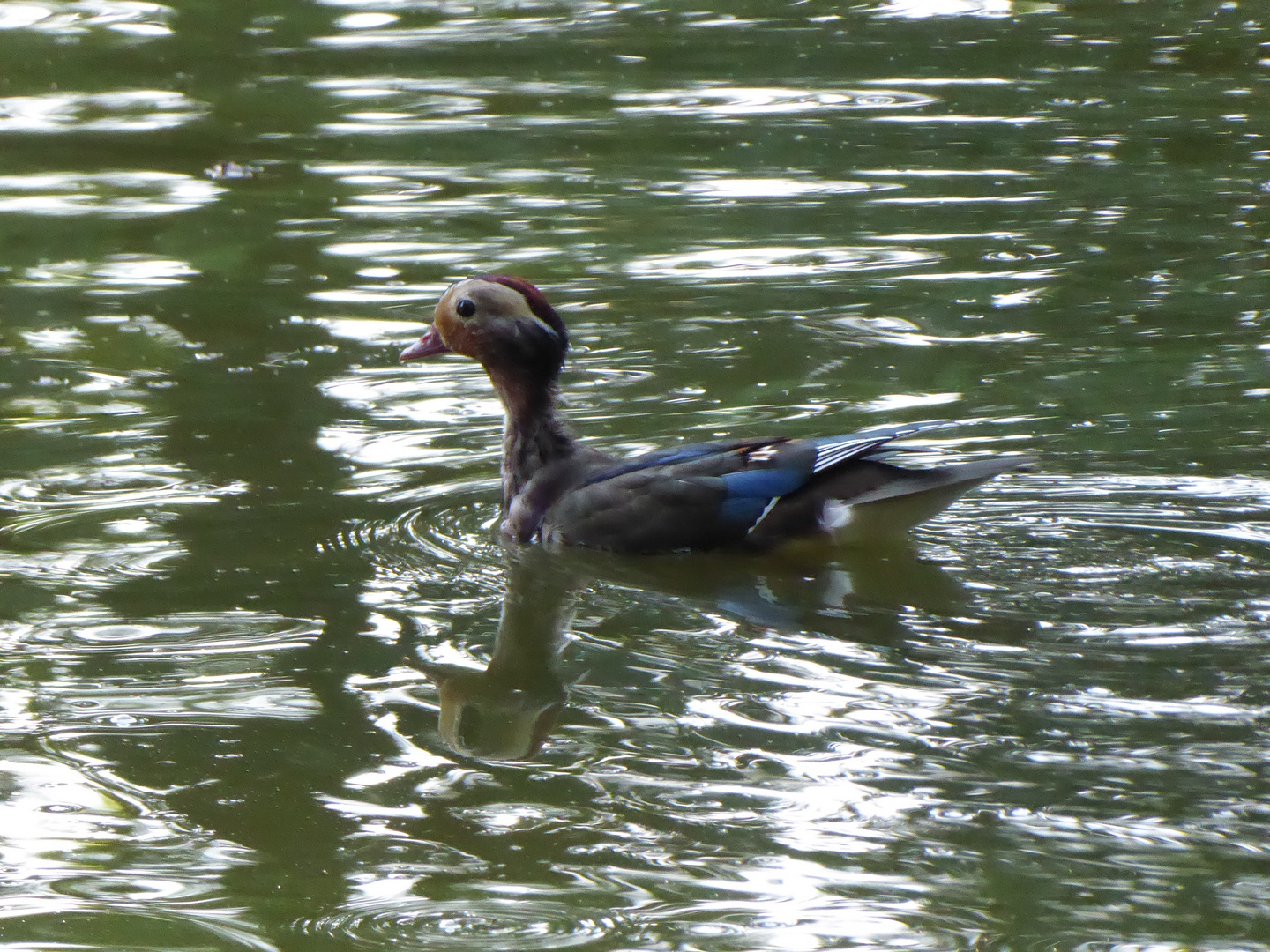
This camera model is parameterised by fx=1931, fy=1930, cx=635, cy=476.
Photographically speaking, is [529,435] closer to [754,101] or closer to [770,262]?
[770,262]

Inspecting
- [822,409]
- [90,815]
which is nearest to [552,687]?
[90,815]

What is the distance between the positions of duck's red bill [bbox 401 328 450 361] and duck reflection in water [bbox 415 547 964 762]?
1159 millimetres

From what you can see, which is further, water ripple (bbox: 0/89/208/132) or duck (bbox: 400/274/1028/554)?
water ripple (bbox: 0/89/208/132)

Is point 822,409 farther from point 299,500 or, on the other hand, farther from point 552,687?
point 552,687

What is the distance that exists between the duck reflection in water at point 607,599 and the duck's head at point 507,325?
0.89m

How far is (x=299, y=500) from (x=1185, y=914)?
455 centimetres

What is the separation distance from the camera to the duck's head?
26.3 feet

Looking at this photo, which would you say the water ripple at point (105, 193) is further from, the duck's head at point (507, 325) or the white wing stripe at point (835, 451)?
the white wing stripe at point (835, 451)

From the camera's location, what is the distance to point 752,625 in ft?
21.7

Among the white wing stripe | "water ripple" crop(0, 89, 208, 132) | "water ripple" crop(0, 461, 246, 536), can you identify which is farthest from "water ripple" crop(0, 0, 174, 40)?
the white wing stripe

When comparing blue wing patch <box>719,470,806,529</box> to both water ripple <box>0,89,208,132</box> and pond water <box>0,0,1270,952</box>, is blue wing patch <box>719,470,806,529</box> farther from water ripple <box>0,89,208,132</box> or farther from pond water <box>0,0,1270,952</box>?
water ripple <box>0,89,208,132</box>

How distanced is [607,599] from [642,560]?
413 millimetres

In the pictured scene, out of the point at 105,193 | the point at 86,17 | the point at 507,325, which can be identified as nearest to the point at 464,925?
the point at 507,325

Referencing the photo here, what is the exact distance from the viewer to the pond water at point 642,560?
4.92 metres
